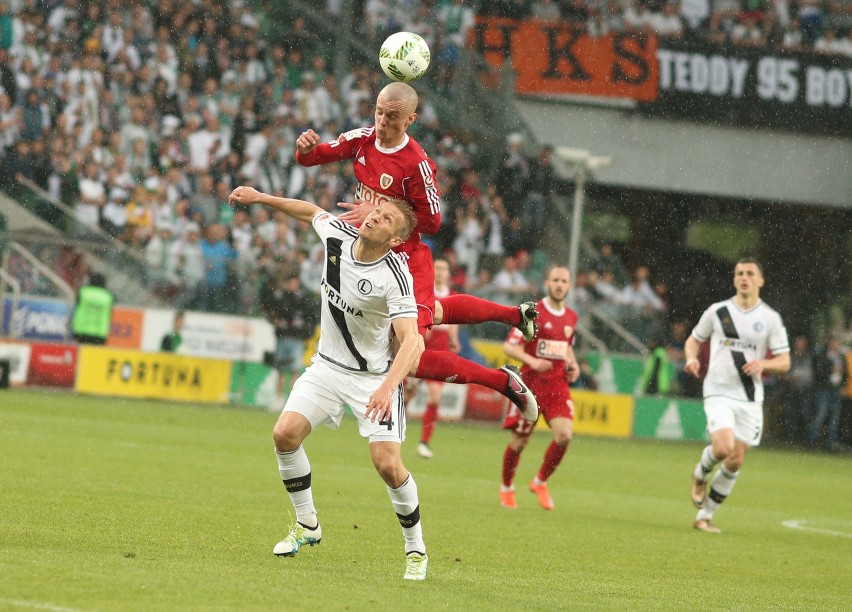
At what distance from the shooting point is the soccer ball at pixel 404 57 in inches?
346

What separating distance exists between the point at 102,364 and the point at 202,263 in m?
2.32

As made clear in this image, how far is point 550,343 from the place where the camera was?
13.2m

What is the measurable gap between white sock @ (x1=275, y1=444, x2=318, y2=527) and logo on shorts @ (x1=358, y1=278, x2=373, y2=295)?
1070 millimetres

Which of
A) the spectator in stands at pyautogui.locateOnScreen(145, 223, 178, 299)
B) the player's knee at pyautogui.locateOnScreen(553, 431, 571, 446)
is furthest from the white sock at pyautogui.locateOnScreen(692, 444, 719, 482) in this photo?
the spectator in stands at pyautogui.locateOnScreen(145, 223, 178, 299)

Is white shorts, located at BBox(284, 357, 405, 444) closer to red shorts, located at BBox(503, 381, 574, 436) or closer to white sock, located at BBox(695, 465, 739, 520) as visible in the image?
red shorts, located at BBox(503, 381, 574, 436)

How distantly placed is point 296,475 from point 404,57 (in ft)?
9.15

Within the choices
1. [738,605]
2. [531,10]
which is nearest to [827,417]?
[531,10]

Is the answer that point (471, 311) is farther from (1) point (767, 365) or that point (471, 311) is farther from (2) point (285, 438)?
(1) point (767, 365)

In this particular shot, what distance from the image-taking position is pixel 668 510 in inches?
548

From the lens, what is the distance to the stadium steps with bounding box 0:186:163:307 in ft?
71.3

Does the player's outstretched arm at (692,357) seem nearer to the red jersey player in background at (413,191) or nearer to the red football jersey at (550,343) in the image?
the red football jersey at (550,343)

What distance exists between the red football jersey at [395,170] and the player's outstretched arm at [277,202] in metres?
0.88

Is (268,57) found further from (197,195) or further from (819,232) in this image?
(819,232)

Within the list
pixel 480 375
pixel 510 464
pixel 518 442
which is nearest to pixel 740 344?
pixel 518 442
